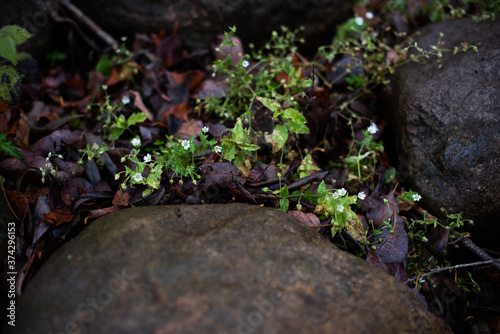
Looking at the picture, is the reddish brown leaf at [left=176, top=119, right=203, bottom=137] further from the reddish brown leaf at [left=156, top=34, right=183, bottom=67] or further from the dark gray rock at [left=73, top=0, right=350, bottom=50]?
the dark gray rock at [left=73, top=0, right=350, bottom=50]

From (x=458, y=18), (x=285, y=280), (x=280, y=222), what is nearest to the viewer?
(x=285, y=280)

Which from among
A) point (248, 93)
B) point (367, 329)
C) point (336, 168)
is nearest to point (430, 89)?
point (336, 168)

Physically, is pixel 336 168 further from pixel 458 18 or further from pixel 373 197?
pixel 458 18

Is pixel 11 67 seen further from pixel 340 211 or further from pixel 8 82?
pixel 340 211

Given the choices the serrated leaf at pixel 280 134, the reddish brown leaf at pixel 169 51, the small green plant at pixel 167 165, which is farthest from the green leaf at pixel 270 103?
the reddish brown leaf at pixel 169 51

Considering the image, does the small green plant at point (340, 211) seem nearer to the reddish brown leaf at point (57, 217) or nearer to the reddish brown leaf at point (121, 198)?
the reddish brown leaf at point (121, 198)

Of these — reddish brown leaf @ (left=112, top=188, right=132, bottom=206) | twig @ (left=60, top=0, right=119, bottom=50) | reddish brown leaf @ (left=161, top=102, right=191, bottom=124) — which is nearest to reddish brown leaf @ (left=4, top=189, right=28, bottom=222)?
reddish brown leaf @ (left=112, top=188, right=132, bottom=206)
